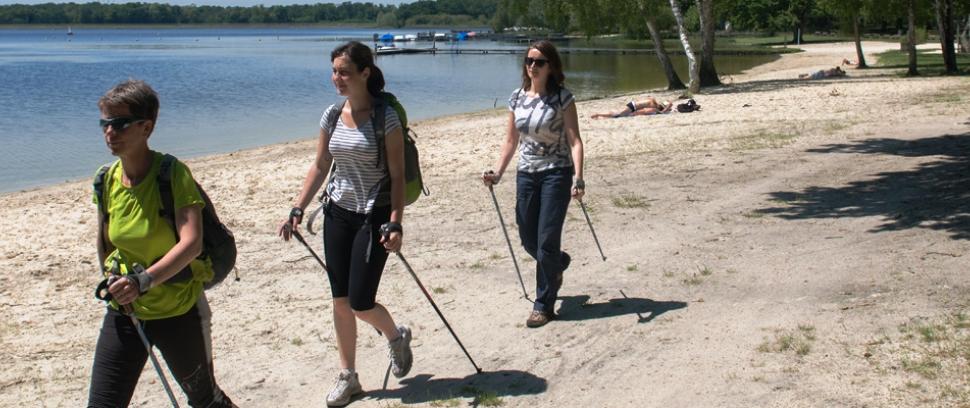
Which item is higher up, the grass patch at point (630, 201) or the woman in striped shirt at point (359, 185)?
the woman in striped shirt at point (359, 185)

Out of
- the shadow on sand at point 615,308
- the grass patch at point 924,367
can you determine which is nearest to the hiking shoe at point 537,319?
the shadow on sand at point 615,308

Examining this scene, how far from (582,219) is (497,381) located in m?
4.21

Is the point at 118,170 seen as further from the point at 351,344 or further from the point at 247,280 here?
the point at 247,280

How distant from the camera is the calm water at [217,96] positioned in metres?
23.2

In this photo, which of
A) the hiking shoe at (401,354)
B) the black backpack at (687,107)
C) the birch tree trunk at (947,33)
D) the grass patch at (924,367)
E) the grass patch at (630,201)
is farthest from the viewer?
the birch tree trunk at (947,33)

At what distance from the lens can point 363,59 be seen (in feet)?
15.5

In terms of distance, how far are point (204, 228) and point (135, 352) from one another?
55cm

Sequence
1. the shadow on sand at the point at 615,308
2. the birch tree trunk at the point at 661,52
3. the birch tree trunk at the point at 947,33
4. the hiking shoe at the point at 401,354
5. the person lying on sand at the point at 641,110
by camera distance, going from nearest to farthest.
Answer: the hiking shoe at the point at 401,354
the shadow on sand at the point at 615,308
the person lying on sand at the point at 641,110
the birch tree trunk at the point at 661,52
the birch tree trunk at the point at 947,33

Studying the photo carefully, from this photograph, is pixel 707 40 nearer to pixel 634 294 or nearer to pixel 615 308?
pixel 634 294

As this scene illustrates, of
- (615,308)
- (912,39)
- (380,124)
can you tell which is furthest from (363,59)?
(912,39)

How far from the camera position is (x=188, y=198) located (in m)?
3.78

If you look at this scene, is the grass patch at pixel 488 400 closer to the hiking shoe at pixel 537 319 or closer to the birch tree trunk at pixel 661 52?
the hiking shoe at pixel 537 319

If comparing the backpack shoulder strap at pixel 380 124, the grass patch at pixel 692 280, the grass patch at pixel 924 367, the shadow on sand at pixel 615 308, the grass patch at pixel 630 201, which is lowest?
the shadow on sand at pixel 615 308

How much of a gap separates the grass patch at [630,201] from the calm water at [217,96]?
12.3 metres
